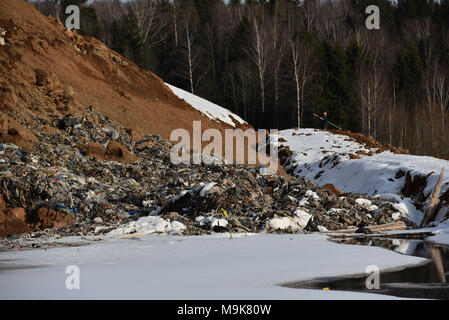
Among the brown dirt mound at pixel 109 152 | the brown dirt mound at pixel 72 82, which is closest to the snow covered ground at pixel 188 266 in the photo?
the brown dirt mound at pixel 109 152

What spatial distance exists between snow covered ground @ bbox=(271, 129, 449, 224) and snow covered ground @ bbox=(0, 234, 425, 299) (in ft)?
20.7

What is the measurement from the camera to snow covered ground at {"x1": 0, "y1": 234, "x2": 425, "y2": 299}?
172 inches

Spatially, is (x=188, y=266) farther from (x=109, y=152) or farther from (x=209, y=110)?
(x=209, y=110)

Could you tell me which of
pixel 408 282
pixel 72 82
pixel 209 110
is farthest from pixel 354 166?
pixel 408 282

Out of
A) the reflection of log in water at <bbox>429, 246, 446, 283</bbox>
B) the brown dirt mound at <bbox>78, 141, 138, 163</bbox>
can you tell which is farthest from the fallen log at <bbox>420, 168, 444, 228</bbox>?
the brown dirt mound at <bbox>78, 141, 138, 163</bbox>

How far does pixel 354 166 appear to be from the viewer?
1792 cm

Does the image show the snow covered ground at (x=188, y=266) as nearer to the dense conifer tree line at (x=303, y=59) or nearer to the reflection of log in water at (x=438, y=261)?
the reflection of log in water at (x=438, y=261)

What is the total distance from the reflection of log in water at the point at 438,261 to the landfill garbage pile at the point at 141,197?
10.1 feet

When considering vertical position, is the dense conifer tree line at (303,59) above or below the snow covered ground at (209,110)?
above

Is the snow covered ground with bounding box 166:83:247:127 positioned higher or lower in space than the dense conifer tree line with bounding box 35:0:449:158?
lower

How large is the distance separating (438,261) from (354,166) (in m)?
11.6

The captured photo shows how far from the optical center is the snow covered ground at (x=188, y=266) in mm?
4359

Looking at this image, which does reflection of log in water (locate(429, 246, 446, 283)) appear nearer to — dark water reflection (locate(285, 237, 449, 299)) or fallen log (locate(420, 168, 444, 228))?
dark water reflection (locate(285, 237, 449, 299))
